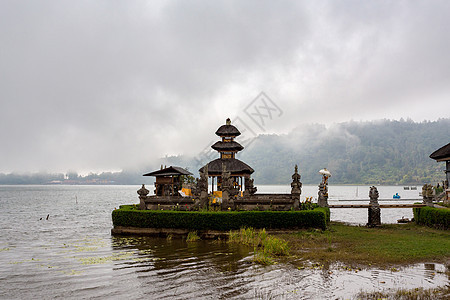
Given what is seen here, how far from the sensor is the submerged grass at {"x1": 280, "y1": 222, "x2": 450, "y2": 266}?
46.7ft

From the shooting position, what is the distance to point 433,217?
2434 centimetres

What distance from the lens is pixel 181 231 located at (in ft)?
72.7

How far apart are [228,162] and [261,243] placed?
14.1m

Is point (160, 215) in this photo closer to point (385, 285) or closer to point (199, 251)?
point (199, 251)

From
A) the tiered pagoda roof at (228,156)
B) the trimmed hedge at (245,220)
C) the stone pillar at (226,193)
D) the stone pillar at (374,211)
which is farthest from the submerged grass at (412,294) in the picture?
the tiered pagoda roof at (228,156)

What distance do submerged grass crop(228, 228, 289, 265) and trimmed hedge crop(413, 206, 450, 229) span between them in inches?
486

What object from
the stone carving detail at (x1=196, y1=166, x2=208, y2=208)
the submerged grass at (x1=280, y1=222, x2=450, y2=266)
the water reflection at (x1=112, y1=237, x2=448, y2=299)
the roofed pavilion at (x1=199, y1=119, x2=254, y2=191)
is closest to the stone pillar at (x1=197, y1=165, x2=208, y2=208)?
the stone carving detail at (x1=196, y1=166, x2=208, y2=208)

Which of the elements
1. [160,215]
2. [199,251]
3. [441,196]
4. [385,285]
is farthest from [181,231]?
[441,196]

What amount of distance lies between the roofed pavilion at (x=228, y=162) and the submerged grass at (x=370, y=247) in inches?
440

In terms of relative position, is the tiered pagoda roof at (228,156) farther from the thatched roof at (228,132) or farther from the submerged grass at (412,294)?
the submerged grass at (412,294)

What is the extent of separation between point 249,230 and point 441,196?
865 inches

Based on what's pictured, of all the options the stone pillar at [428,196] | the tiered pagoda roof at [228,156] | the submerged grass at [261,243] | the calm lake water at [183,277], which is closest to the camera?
the calm lake water at [183,277]

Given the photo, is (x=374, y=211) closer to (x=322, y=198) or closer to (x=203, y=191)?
(x=322, y=198)

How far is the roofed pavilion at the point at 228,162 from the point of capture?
31344 mm
